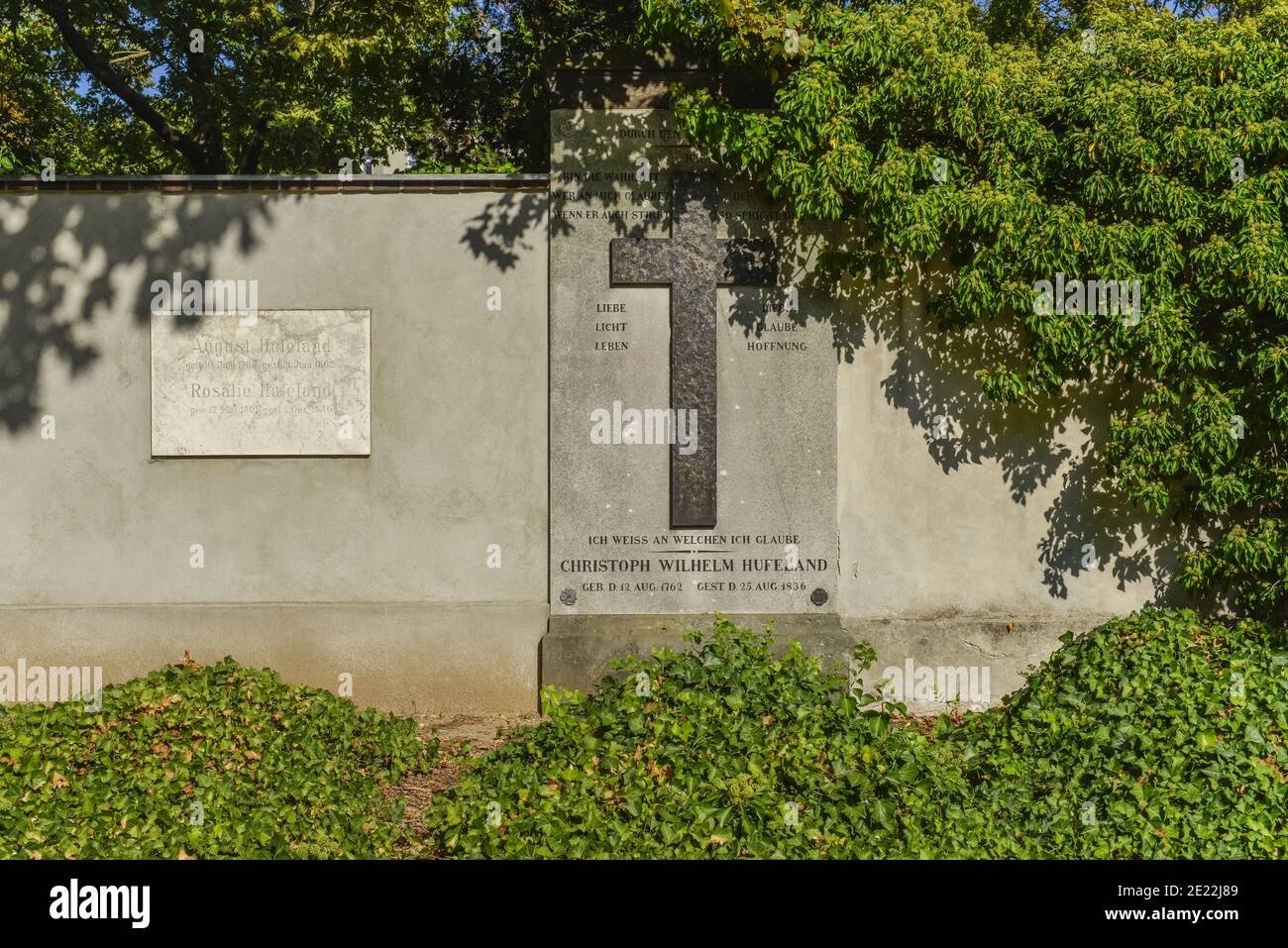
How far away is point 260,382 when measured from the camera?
22.5ft

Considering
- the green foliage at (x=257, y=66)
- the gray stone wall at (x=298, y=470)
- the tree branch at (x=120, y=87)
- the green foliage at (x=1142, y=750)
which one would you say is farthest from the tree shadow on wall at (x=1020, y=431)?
the tree branch at (x=120, y=87)

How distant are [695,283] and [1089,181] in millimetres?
2536

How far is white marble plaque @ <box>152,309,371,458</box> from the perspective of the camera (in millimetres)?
6836

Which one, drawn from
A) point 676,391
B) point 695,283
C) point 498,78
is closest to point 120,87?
point 498,78

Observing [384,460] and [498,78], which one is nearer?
[384,460]

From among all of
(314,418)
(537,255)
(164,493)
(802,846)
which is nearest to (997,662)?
(802,846)

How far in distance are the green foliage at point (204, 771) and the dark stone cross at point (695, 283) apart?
2413mm

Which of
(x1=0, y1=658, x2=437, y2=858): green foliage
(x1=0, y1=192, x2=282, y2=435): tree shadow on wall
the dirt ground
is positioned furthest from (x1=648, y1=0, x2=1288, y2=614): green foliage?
(x1=0, y1=658, x2=437, y2=858): green foliage

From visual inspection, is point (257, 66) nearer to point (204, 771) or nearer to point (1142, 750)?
point (204, 771)

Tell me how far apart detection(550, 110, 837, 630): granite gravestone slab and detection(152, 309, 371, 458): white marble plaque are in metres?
1.43

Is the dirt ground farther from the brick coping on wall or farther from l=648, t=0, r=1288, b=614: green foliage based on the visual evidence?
l=648, t=0, r=1288, b=614: green foliage

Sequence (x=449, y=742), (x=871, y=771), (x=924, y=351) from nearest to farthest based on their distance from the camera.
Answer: (x=871, y=771) < (x=449, y=742) < (x=924, y=351)

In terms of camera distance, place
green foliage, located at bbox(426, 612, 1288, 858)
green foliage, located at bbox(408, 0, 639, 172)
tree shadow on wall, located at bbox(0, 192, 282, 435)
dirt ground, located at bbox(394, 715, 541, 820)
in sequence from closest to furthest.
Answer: green foliage, located at bbox(426, 612, 1288, 858) < dirt ground, located at bbox(394, 715, 541, 820) < tree shadow on wall, located at bbox(0, 192, 282, 435) < green foliage, located at bbox(408, 0, 639, 172)

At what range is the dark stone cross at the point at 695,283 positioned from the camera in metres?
6.85
